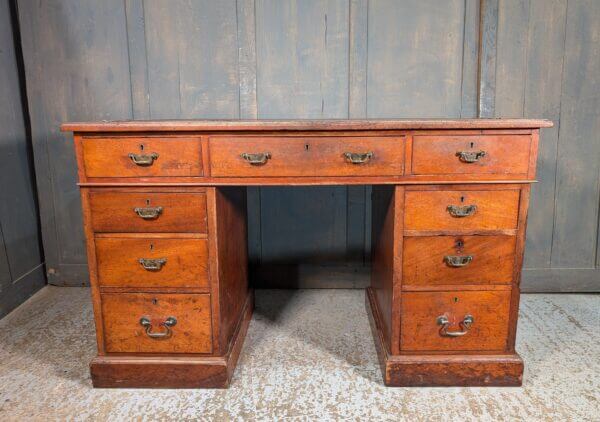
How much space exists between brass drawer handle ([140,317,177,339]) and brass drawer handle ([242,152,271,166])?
2.18ft

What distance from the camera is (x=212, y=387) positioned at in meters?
1.80

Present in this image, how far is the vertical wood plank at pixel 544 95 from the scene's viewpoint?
2441 mm

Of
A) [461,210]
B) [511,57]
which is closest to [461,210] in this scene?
[461,210]

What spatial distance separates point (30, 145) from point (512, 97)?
2.67m

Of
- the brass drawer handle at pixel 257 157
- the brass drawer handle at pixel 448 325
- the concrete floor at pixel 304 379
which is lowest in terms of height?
the concrete floor at pixel 304 379

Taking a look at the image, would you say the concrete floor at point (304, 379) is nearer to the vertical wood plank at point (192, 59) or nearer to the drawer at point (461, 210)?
the drawer at point (461, 210)

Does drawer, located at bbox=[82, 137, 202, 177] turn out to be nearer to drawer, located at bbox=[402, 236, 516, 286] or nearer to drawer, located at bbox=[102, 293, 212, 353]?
drawer, located at bbox=[102, 293, 212, 353]

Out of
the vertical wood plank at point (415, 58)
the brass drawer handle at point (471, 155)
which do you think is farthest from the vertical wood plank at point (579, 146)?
the brass drawer handle at point (471, 155)

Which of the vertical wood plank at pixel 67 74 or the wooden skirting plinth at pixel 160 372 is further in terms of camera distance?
the vertical wood plank at pixel 67 74

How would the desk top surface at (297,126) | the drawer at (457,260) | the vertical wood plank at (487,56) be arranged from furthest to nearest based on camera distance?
the vertical wood plank at (487,56), the drawer at (457,260), the desk top surface at (297,126)

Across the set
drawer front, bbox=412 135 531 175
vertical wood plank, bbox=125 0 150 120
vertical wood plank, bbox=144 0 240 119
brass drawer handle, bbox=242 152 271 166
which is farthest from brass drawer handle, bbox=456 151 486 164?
vertical wood plank, bbox=125 0 150 120

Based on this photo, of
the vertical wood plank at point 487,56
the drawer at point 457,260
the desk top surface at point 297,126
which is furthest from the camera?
the vertical wood plank at point 487,56

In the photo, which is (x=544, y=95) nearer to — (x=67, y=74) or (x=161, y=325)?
(x=161, y=325)

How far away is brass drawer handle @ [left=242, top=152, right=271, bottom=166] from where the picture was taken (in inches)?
65.6
